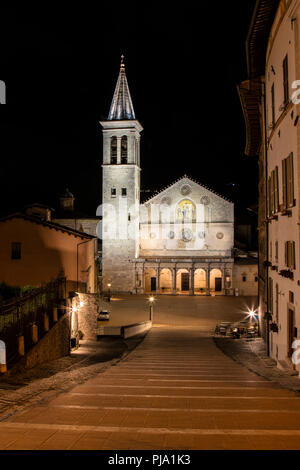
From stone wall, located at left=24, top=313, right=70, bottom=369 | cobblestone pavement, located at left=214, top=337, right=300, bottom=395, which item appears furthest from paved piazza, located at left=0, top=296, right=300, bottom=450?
stone wall, located at left=24, top=313, right=70, bottom=369

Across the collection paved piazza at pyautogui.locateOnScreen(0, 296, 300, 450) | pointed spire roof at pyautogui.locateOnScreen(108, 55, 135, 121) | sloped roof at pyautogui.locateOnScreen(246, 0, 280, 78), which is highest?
pointed spire roof at pyautogui.locateOnScreen(108, 55, 135, 121)

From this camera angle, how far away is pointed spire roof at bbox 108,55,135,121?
55.5 meters

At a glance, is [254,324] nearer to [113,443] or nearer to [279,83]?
[279,83]

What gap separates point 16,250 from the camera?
29.3 m

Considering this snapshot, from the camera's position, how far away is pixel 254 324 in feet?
94.3

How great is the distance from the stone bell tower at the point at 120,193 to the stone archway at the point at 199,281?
24.8 feet

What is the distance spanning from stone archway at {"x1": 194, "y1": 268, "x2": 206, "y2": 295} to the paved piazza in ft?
143

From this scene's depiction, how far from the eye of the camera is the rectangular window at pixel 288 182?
11.5 meters

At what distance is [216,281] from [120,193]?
15.5 m

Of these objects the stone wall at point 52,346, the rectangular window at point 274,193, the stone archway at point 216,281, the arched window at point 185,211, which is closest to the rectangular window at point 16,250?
the stone wall at point 52,346

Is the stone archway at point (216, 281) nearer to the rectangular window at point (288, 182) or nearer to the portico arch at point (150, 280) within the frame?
the portico arch at point (150, 280)

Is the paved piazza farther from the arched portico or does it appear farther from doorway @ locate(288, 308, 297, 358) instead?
the arched portico
